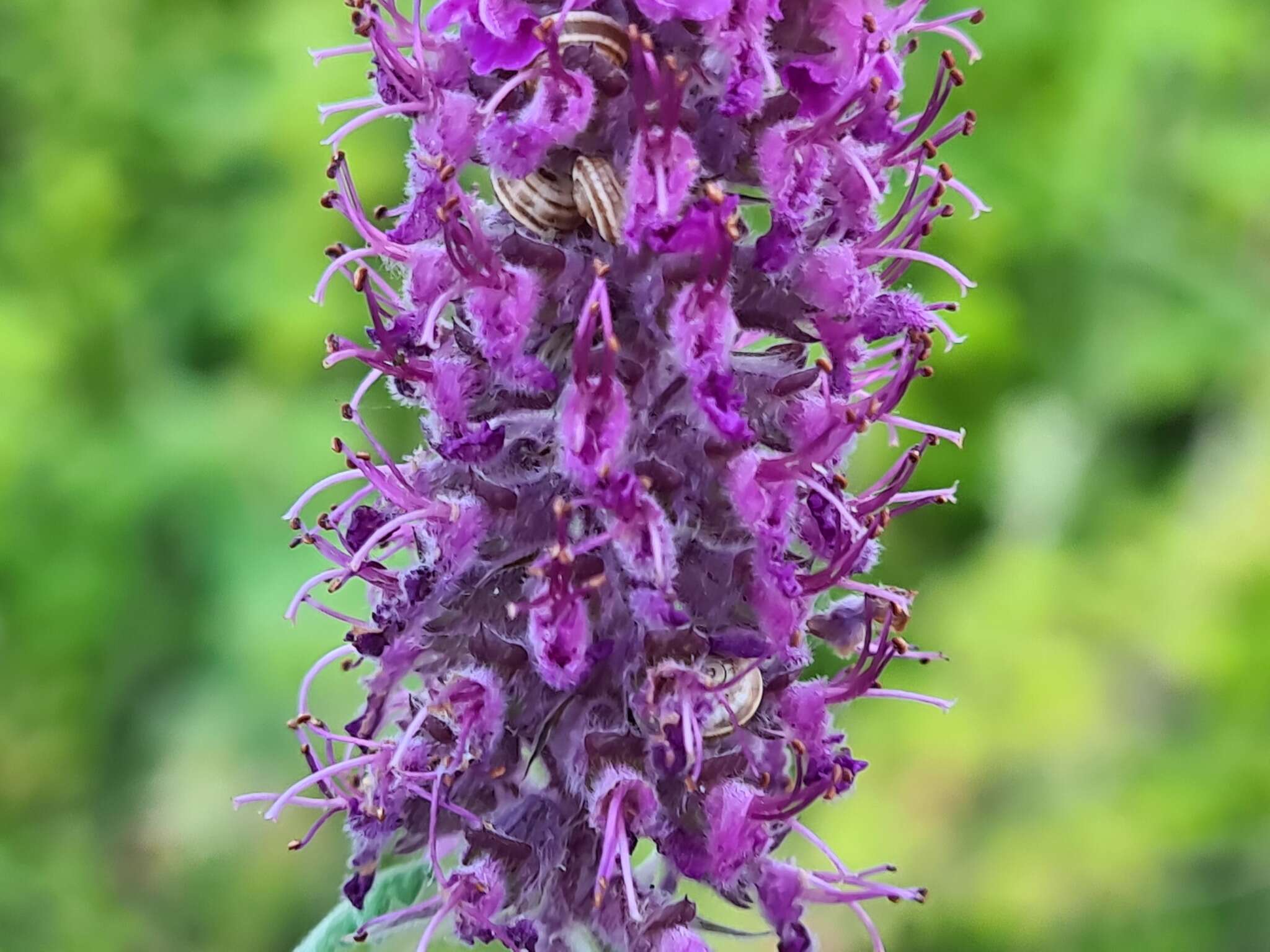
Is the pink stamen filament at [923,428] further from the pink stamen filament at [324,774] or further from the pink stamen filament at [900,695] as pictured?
the pink stamen filament at [324,774]

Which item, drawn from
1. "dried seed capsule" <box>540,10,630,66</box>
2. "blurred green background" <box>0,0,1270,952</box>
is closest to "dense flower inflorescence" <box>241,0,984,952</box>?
"dried seed capsule" <box>540,10,630,66</box>

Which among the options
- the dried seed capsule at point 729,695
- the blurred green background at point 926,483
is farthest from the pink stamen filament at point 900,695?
the blurred green background at point 926,483

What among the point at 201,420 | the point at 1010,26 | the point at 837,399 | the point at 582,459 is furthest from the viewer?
the point at 1010,26

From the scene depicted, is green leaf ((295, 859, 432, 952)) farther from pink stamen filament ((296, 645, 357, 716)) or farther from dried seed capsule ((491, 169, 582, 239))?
dried seed capsule ((491, 169, 582, 239))

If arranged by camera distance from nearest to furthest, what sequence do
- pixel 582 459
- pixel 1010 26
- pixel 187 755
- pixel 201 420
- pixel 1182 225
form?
pixel 582 459 → pixel 187 755 → pixel 201 420 → pixel 1010 26 → pixel 1182 225

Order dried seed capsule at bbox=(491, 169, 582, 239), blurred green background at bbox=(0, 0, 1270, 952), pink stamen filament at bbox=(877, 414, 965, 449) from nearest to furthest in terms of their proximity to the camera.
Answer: dried seed capsule at bbox=(491, 169, 582, 239), pink stamen filament at bbox=(877, 414, 965, 449), blurred green background at bbox=(0, 0, 1270, 952)

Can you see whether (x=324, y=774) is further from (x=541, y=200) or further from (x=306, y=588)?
(x=541, y=200)

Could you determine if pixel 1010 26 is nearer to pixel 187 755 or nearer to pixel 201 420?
pixel 201 420

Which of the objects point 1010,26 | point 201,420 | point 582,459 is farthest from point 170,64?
point 582,459
